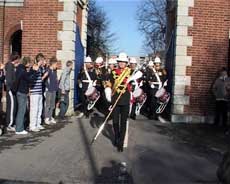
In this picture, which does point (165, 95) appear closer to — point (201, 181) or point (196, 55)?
point (196, 55)

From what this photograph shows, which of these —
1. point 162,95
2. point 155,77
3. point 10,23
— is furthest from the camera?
point 10,23

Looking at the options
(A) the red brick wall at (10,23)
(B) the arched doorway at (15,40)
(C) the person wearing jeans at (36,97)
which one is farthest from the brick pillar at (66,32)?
(B) the arched doorway at (15,40)

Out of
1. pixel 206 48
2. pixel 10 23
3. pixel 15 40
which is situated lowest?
pixel 206 48

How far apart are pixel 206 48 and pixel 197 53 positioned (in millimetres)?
332

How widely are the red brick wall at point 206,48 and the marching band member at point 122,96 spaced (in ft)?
19.6

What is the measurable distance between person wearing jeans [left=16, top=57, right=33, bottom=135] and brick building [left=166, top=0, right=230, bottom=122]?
5.85 meters

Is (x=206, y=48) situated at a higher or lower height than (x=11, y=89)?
higher

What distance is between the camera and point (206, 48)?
17000 mm

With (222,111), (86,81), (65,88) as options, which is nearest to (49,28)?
(86,81)

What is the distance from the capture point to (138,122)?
16922mm

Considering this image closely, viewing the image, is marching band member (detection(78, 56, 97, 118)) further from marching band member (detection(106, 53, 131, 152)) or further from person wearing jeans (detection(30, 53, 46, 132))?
marching band member (detection(106, 53, 131, 152))

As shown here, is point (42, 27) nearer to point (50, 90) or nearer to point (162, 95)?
point (50, 90)

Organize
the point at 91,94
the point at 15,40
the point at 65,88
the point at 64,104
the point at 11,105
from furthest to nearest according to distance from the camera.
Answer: the point at 15,40 → the point at 91,94 → the point at 64,104 → the point at 65,88 → the point at 11,105

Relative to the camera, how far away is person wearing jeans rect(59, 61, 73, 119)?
16.2 m
